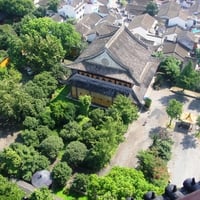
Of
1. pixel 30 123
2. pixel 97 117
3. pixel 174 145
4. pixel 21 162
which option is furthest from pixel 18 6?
pixel 174 145

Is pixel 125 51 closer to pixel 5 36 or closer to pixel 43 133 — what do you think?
A: pixel 43 133

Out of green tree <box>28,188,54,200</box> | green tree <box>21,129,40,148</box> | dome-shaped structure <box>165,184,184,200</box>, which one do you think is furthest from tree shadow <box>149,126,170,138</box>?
dome-shaped structure <box>165,184,184,200</box>

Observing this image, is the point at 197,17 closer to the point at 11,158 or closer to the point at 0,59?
the point at 0,59

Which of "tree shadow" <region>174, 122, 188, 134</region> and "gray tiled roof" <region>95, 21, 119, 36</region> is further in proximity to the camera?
"gray tiled roof" <region>95, 21, 119, 36</region>

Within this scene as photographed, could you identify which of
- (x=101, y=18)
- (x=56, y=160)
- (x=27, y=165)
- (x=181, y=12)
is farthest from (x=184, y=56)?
(x=27, y=165)

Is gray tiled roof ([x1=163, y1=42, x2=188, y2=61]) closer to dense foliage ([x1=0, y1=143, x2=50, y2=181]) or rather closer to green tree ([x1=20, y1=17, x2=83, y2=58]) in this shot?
green tree ([x1=20, y1=17, x2=83, y2=58])

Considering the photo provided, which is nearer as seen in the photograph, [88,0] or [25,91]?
[25,91]
